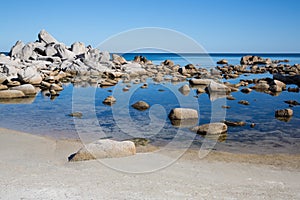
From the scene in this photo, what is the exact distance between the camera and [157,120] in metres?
12.2

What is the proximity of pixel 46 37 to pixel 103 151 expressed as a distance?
130 ft

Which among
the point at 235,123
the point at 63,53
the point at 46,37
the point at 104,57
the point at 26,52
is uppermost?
the point at 46,37

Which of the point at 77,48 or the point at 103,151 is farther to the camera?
the point at 77,48

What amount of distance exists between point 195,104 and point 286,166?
29.3ft

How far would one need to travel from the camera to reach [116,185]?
17.2 ft

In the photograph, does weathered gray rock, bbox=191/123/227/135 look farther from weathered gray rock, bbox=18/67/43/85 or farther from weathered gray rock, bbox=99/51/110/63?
weathered gray rock, bbox=99/51/110/63

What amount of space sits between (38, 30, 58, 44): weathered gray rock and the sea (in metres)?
26.1

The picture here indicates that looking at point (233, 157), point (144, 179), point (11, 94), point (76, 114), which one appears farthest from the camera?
point (11, 94)

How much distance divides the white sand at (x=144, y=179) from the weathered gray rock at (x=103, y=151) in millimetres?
245

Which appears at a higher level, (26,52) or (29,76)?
(26,52)

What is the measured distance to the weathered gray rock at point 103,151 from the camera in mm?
6883

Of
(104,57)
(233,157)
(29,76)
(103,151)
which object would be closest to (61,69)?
(104,57)

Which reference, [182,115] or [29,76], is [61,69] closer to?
[29,76]

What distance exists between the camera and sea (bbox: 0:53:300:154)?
9.33 metres
